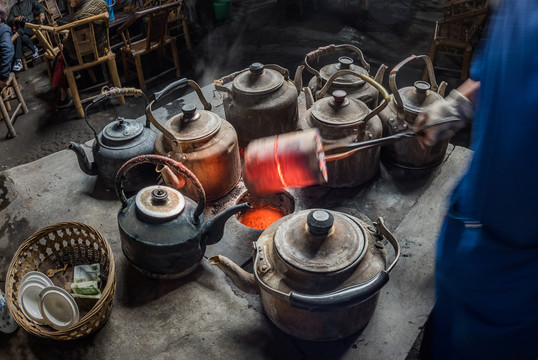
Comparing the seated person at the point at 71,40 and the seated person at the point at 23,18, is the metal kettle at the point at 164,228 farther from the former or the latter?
the seated person at the point at 23,18

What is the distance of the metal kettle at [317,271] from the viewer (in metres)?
2.27

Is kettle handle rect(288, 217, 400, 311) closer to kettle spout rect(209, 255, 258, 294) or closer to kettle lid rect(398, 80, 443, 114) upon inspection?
kettle spout rect(209, 255, 258, 294)

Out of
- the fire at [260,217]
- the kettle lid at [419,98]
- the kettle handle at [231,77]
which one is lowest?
the fire at [260,217]

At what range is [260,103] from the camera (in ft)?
12.2

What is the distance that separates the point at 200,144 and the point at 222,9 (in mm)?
6644

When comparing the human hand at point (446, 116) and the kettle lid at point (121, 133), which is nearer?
the human hand at point (446, 116)

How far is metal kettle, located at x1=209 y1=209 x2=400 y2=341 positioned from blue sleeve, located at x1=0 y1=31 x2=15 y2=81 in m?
4.74

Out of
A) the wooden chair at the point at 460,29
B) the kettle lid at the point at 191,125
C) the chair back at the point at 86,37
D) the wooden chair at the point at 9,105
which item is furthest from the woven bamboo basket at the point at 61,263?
the wooden chair at the point at 460,29

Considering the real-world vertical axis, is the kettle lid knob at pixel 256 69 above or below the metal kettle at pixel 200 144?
above

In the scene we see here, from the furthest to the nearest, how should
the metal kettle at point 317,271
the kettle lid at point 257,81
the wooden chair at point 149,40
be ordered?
1. the wooden chair at point 149,40
2. the kettle lid at point 257,81
3. the metal kettle at point 317,271

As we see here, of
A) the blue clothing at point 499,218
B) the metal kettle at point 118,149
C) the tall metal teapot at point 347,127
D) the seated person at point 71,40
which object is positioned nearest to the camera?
the blue clothing at point 499,218

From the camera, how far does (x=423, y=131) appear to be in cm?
219

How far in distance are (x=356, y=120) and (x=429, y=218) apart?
105cm

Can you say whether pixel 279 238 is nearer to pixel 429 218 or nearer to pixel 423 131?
pixel 423 131
